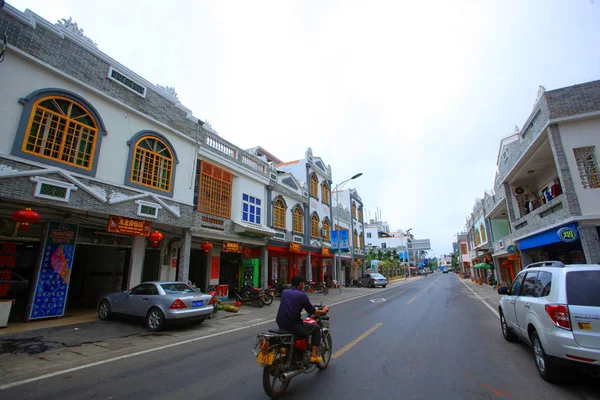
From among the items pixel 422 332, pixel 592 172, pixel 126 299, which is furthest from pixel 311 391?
pixel 592 172

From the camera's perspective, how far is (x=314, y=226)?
24906mm

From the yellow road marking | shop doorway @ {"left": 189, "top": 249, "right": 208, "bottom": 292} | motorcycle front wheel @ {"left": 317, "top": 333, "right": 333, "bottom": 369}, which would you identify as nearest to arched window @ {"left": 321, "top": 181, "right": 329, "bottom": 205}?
shop doorway @ {"left": 189, "top": 249, "right": 208, "bottom": 292}

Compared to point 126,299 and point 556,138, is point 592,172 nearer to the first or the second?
point 556,138

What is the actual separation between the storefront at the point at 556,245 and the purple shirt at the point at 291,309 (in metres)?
11.9

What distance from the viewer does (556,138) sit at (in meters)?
11.6

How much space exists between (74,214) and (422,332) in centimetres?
1156

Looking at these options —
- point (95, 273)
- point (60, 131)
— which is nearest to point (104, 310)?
point (95, 273)

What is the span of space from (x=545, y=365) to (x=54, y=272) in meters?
12.6

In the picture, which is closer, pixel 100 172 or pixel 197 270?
pixel 100 172

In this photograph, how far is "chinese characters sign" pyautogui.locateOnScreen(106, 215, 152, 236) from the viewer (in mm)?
9680

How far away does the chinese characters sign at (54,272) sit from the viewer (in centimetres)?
899

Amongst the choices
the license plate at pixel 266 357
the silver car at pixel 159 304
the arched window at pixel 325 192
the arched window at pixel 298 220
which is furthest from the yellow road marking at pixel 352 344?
the arched window at pixel 325 192

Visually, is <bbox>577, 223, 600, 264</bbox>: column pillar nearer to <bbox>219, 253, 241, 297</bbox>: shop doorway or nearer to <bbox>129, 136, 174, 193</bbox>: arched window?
<bbox>129, 136, 174, 193</bbox>: arched window

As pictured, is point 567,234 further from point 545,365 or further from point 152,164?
point 152,164
